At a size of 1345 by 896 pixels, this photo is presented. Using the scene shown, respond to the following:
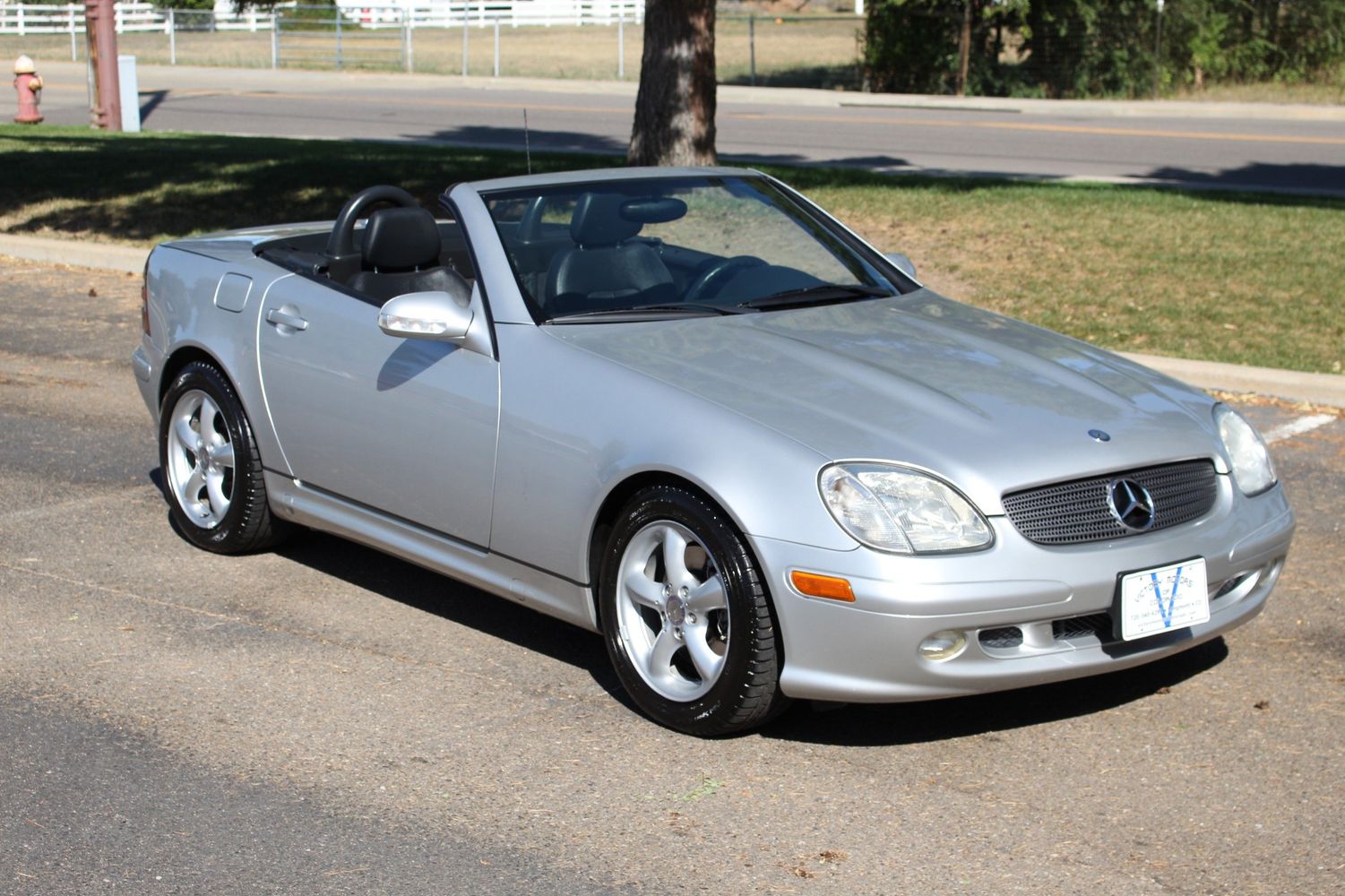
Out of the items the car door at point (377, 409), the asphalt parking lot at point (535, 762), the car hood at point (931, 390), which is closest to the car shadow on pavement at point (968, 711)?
the asphalt parking lot at point (535, 762)

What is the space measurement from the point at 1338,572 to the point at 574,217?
314 cm

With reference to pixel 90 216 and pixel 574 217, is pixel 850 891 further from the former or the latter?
pixel 90 216

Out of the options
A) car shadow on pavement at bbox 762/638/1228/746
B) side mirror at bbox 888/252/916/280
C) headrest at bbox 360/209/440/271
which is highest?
headrest at bbox 360/209/440/271

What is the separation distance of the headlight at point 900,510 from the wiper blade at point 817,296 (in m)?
1.32

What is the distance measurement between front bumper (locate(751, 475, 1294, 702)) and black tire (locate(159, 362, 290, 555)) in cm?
254

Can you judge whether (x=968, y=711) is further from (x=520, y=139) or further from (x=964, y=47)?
(x=964, y=47)

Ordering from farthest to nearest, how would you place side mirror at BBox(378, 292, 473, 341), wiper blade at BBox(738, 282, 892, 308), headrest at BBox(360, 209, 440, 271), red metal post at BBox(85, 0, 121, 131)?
red metal post at BBox(85, 0, 121, 131) → headrest at BBox(360, 209, 440, 271) → wiper blade at BBox(738, 282, 892, 308) → side mirror at BBox(378, 292, 473, 341)

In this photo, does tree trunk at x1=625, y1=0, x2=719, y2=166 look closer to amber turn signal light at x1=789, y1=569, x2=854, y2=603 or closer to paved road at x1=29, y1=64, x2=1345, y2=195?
paved road at x1=29, y1=64, x2=1345, y2=195

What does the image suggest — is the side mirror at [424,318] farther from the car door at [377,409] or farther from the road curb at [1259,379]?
the road curb at [1259,379]

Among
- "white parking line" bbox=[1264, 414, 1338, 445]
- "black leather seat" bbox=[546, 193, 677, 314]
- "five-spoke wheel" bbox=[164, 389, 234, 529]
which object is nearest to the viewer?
"black leather seat" bbox=[546, 193, 677, 314]

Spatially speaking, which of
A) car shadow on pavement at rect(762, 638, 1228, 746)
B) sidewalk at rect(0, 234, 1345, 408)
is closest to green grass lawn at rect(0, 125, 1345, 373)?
sidewalk at rect(0, 234, 1345, 408)

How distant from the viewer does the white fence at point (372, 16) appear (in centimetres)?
4903

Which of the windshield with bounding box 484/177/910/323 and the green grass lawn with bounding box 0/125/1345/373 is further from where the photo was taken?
the green grass lawn with bounding box 0/125/1345/373

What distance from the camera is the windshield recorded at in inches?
217
